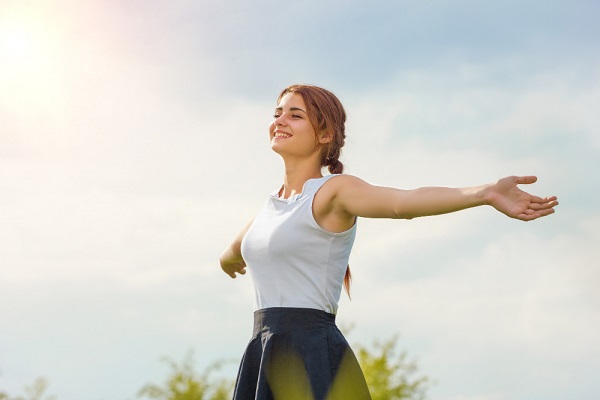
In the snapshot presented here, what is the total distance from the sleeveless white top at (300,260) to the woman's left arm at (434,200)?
0.14 meters

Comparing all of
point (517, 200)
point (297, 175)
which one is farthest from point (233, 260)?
point (517, 200)

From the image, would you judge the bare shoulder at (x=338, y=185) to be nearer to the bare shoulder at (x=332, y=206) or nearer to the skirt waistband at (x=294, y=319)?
the bare shoulder at (x=332, y=206)

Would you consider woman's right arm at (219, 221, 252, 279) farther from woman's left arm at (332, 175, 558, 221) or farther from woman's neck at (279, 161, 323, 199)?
woman's left arm at (332, 175, 558, 221)

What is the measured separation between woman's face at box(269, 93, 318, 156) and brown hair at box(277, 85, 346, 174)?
0.03 meters

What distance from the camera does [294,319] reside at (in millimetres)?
3340

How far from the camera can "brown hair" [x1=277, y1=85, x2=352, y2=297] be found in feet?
12.1

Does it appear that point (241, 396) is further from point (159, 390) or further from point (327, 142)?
point (159, 390)

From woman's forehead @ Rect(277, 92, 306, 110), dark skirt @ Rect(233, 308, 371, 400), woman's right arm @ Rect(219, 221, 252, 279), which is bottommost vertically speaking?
dark skirt @ Rect(233, 308, 371, 400)

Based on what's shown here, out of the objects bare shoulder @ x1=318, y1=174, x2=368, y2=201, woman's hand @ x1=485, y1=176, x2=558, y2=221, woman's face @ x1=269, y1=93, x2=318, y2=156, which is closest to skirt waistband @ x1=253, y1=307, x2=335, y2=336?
bare shoulder @ x1=318, y1=174, x2=368, y2=201

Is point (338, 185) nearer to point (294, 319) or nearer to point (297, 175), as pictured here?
point (297, 175)

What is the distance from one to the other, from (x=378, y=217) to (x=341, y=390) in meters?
0.68

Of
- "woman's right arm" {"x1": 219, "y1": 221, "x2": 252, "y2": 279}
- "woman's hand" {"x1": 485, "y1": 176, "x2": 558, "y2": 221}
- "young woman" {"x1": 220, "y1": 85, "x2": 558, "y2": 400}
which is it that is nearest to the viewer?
"woman's hand" {"x1": 485, "y1": 176, "x2": 558, "y2": 221}

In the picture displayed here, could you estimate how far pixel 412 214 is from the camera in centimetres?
307

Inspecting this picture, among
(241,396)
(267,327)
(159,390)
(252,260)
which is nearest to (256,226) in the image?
(252,260)
